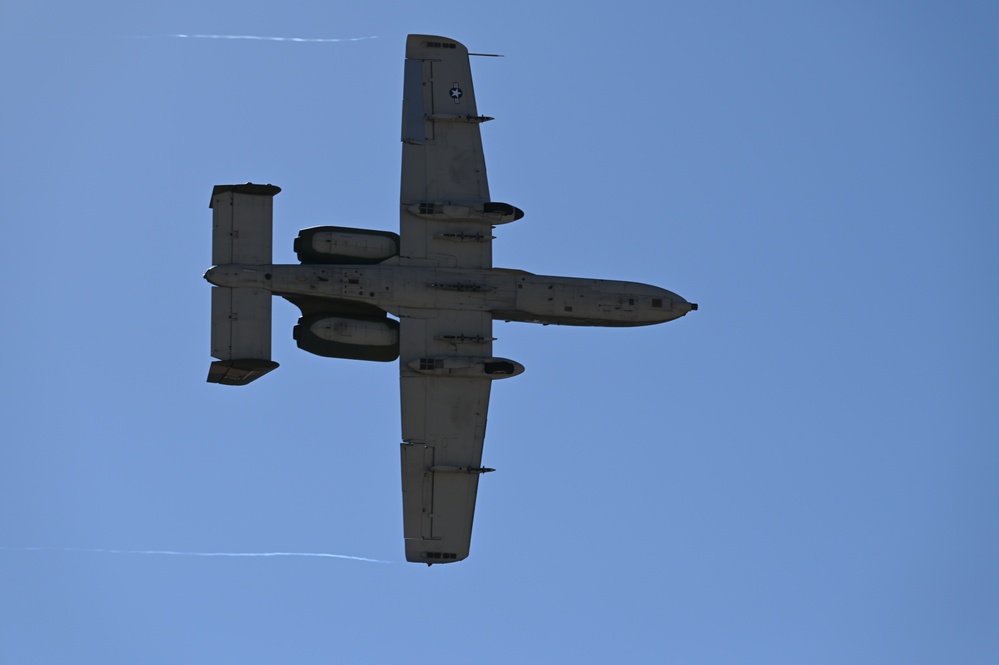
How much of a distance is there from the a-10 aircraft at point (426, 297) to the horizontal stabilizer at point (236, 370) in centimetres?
4

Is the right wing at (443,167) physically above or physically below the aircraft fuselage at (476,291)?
above

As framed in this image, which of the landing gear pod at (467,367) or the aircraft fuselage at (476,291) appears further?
the landing gear pod at (467,367)

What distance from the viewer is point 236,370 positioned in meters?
51.6

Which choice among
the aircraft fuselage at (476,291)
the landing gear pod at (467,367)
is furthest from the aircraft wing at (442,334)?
the aircraft fuselage at (476,291)

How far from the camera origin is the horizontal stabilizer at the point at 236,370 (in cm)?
5150

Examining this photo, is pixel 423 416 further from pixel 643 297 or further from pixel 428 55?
pixel 428 55

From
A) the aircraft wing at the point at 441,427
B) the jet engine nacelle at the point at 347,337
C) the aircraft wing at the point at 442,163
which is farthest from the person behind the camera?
the aircraft wing at the point at 442,163

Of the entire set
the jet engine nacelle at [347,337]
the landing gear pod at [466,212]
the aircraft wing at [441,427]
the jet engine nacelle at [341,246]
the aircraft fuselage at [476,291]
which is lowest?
the aircraft wing at [441,427]

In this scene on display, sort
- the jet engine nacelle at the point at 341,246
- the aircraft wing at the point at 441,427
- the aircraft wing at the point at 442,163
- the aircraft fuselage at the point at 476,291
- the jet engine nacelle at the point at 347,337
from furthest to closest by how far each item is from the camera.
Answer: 1. the aircraft wing at the point at 442,163
2. the aircraft wing at the point at 441,427
3. the jet engine nacelle at the point at 341,246
4. the jet engine nacelle at the point at 347,337
5. the aircraft fuselage at the point at 476,291

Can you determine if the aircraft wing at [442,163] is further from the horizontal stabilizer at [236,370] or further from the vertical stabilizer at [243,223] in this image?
the horizontal stabilizer at [236,370]

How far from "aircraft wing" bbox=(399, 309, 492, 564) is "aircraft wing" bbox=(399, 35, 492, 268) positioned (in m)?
2.10

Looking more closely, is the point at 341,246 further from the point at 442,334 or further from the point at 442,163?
the point at 442,163

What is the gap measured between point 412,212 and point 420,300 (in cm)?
281

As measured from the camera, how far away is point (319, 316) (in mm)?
52531
